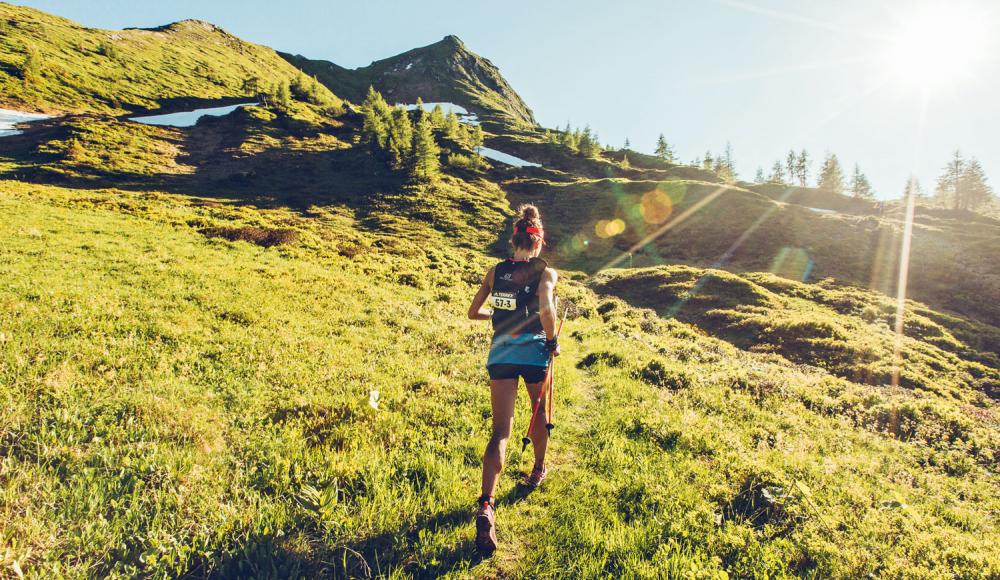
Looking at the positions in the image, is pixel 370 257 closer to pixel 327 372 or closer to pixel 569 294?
pixel 569 294

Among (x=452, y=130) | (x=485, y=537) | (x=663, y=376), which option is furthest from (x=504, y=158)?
(x=485, y=537)

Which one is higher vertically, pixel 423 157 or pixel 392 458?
pixel 423 157

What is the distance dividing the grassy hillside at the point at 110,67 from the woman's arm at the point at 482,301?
11049cm

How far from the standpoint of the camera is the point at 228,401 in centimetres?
582

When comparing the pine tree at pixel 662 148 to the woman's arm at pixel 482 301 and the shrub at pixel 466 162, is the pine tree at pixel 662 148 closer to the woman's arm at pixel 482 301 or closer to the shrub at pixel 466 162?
the shrub at pixel 466 162

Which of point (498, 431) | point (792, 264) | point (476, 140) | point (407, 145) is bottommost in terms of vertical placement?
point (498, 431)

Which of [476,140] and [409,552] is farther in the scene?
[476,140]

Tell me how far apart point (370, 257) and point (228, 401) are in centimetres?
1984

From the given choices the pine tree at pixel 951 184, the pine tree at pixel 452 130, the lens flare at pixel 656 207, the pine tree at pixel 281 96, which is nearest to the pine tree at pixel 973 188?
the pine tree at pixel 951 184

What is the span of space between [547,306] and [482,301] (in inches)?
37.8

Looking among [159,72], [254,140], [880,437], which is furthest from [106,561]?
[159,72]

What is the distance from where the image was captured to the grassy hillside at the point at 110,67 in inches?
2987

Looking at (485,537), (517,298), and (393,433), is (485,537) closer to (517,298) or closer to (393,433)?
(393,433)

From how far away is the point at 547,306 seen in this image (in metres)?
4.38
